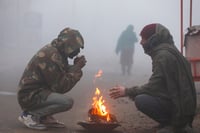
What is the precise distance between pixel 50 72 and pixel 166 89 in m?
1.52

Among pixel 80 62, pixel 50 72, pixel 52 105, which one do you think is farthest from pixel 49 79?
pixel 80 62

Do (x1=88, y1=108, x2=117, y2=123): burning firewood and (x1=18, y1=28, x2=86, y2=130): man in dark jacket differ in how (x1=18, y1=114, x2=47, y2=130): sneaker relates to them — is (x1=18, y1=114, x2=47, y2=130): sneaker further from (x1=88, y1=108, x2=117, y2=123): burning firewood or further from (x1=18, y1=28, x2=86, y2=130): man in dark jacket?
(x1=88, y1=108, x2=117, y2=123): burning firewood

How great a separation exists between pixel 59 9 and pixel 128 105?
36159mm

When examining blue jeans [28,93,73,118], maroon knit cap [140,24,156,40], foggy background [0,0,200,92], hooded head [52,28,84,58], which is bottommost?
foggy background [0,0,200,92]

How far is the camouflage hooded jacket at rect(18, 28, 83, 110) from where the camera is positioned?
6.61 meters

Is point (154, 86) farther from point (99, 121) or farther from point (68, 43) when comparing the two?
point (68, 43)

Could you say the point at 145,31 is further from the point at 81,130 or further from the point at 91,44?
the point at 91,44

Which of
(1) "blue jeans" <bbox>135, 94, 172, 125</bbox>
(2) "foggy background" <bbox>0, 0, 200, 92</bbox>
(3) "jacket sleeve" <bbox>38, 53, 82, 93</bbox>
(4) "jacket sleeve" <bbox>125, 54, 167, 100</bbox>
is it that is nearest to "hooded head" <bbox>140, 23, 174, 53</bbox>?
(4) "jacket sleeve" <bbox>125, 54, 167, 100</bbox>

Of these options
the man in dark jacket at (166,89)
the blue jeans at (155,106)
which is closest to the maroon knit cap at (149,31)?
the man in dark jacket at (166,89)

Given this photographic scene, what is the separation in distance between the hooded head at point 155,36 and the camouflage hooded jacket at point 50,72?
1016 mm

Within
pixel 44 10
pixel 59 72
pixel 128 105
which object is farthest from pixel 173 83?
pixel 44 10

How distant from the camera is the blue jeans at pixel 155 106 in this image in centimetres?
620

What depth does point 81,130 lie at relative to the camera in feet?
22.8

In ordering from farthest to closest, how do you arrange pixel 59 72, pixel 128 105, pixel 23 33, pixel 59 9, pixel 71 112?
pixel 59 9
pixel 23 33
pixel 128 105
pixel 71 112
pixel 59 72
